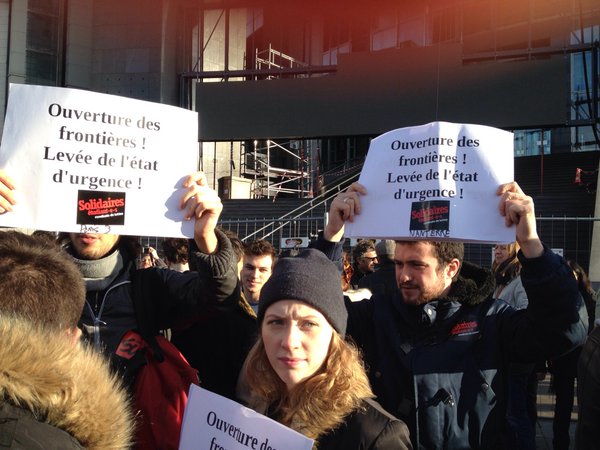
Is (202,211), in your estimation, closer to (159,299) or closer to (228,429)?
(159,299)

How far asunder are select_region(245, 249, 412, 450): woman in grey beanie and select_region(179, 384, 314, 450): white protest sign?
0.39 ft

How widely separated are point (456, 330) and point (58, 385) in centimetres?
169

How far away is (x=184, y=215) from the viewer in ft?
7.89

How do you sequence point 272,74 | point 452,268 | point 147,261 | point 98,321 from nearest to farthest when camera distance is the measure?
point 98,321 < point 452,268 < point 147,261 < point 272,74

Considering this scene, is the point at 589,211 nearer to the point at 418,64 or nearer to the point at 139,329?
the point at 418,64

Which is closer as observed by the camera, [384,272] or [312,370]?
[312,370]

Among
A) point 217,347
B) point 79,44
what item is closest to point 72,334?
point 217,347

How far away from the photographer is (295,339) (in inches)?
77.4

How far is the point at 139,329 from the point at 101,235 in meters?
0.42

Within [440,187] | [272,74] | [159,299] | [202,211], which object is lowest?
[159,299]

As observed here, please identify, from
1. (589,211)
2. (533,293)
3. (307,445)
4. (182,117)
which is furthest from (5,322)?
(589,211)

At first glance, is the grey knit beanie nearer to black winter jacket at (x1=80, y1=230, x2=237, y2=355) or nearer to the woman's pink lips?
the woman's pink lips

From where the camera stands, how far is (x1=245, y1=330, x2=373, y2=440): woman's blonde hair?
1.86 metres

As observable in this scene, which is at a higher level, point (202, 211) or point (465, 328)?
point (202, 211)
